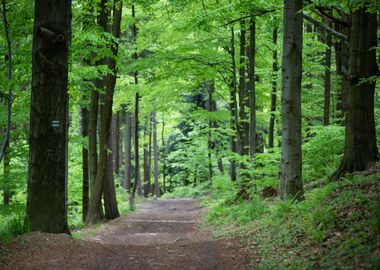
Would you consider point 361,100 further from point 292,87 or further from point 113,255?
point 113,255

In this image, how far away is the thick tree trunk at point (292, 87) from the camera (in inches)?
308

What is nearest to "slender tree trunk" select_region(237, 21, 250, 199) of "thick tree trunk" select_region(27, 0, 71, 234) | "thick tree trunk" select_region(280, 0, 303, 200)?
"thick tree trunk" select_region(280, 0, 303, 200)

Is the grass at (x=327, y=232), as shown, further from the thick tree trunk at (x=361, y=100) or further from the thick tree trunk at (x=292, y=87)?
the thick tree trunk at (x=361, y=100)

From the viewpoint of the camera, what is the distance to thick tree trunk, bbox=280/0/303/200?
7.83 metres

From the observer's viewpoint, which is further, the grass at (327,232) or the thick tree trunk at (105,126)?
the thick tree trunk at (105,126)

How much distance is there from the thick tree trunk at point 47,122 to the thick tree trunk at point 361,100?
648 cm

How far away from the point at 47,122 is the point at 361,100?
6.95 metres

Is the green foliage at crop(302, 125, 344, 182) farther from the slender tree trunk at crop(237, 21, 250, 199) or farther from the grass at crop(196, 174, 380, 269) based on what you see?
the grass at crop(196, 174, 380, 269)

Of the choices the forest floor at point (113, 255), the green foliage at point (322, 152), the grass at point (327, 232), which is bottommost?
the forest floor at point (113, 255)

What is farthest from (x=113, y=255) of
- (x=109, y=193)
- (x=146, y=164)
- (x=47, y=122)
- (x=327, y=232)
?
(x=146, y=164)

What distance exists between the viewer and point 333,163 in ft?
40.6

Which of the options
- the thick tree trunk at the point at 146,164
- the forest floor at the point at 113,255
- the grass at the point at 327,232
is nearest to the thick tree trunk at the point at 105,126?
the forest floor at the point at 113,255

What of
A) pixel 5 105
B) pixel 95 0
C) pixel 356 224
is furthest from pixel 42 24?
pixel 356 224

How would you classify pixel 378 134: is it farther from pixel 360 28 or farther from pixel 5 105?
pixel 5 105
